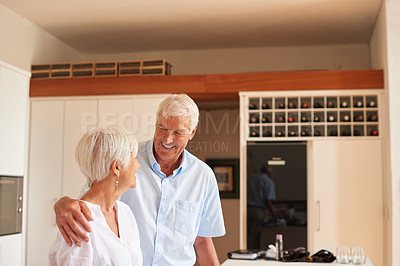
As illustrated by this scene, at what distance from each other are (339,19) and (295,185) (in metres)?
1.79

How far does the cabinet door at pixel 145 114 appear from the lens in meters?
5.16

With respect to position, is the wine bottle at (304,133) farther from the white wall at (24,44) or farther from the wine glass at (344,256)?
the white wall at (24,44)

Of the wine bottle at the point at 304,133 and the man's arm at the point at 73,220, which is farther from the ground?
the wine bottle at the point at 304,133

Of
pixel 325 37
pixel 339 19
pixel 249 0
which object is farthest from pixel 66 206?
pixel 325 37

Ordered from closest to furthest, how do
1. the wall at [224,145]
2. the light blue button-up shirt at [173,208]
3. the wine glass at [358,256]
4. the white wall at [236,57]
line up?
the light blue button-up shirt at [173,208] < the wine glass at [358,256] < the white wall at [236,57] < the wall at [224,145]

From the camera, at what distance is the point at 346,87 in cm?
488

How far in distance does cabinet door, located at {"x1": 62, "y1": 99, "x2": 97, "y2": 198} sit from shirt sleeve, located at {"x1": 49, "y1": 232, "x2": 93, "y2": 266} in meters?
3.87

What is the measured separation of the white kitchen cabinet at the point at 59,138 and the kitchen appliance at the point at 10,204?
713mm

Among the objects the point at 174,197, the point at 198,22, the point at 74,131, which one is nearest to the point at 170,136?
the point at 174,197

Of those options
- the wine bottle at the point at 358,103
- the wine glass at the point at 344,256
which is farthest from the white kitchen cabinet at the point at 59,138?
the wine glass at the point at 344,256

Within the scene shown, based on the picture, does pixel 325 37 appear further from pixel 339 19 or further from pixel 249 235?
pixel 249 235

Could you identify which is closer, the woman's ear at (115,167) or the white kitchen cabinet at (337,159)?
the woman's ear at (115,167)

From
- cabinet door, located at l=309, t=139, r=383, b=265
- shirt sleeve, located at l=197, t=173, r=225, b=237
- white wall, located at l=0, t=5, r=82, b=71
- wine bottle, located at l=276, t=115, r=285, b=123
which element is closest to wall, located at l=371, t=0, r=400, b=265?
cabinet door, located at l=309, t=139, r=383, b=265

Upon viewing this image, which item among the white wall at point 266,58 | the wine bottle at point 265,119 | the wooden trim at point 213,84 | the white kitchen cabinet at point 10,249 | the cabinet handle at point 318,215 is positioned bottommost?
the white kitchen cabinet at point 10,249
